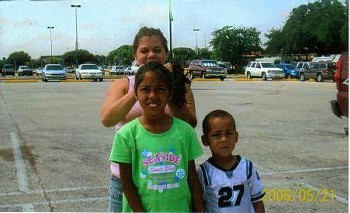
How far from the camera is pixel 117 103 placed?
2057 mm

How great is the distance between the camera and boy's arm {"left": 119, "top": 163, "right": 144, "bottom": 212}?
2.00m

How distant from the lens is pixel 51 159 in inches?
225

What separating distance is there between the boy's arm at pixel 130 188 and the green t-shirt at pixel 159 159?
0.06ft

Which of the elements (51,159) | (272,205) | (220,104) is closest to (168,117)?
(272,205)

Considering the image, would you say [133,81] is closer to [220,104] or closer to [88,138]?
[88,138]

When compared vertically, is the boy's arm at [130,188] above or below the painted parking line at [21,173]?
above

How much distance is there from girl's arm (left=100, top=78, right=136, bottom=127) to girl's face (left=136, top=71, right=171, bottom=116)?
6cm

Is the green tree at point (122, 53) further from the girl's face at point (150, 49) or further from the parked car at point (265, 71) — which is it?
the parked car at point (265, 71)

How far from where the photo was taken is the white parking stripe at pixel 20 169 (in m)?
4.51

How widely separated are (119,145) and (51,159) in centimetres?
396

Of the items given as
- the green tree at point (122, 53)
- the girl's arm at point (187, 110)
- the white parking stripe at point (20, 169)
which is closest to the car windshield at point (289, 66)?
the white parking stripe at point (20, 169)

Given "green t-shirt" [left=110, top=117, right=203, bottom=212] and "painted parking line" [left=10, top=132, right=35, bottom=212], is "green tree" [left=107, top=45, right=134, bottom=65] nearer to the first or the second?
"green t-shirt" [left=110, top=117, right=203, bottom=212]
